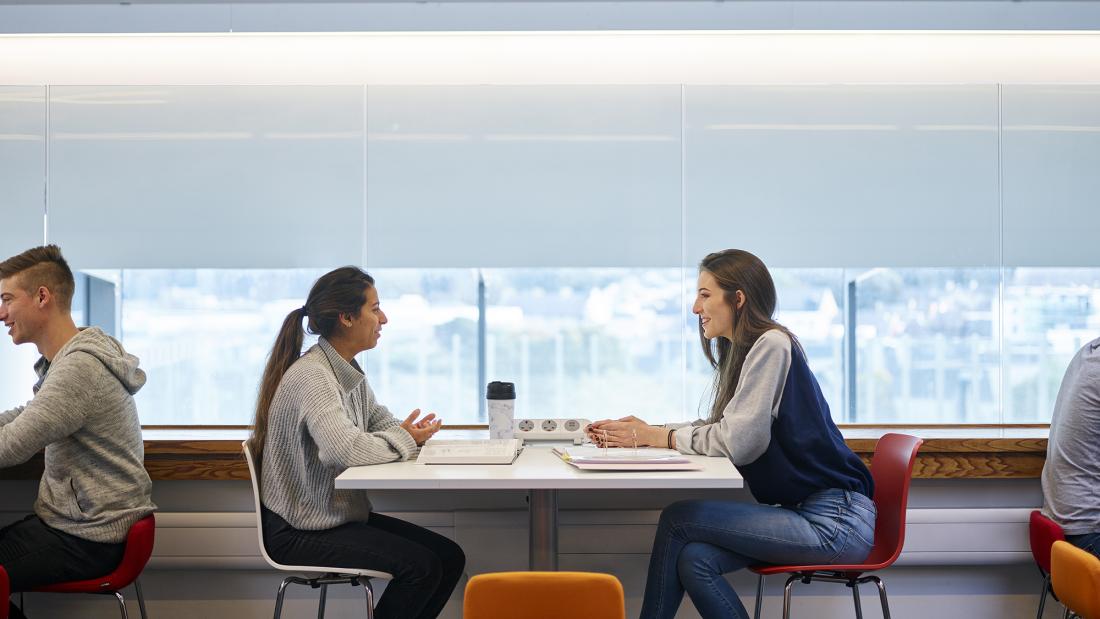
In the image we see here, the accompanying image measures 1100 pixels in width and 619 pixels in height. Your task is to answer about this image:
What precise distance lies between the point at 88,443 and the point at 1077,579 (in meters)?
2.12

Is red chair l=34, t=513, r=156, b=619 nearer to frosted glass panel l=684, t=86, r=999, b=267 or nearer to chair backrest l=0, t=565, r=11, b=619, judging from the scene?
chair backrest l=0, t=565, r=11, b=619

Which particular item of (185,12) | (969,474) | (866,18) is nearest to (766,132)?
(866,18)

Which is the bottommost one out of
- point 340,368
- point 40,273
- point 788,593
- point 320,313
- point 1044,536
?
point 788,593

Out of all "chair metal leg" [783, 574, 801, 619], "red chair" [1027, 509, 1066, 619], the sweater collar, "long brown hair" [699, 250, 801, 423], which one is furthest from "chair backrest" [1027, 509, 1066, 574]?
the sweater collar

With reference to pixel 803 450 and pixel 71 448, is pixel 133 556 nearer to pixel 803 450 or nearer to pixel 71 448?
pixel 71 448

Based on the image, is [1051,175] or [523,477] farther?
[1051,175]

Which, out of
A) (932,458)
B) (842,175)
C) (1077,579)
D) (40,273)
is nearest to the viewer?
(1077,579)

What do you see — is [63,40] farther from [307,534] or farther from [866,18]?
[866,18]

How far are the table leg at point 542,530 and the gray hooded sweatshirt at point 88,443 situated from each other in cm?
94

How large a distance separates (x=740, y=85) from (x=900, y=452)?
2.13 m

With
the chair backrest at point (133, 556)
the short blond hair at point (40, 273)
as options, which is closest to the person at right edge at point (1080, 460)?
the chair backrest at point (133, 556)

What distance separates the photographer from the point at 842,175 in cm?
395

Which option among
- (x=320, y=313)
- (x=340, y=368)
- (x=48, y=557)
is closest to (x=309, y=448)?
(x=340, y=368)

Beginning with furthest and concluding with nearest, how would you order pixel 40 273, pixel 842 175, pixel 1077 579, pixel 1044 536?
pixel 842 175 → pixel 40 273 → pixel 1044 536 → pixel 1077 579
